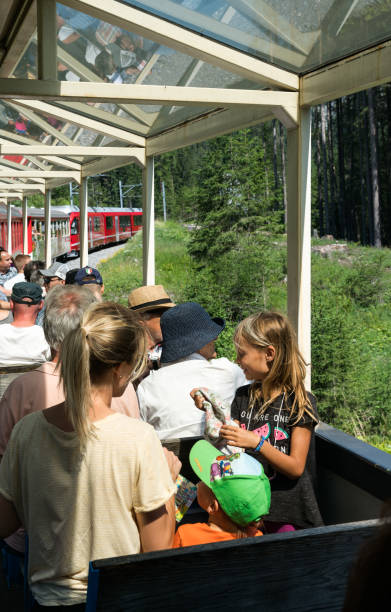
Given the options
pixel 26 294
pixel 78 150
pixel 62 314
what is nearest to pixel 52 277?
pixel 78 150

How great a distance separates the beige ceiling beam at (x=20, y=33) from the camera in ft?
16.4

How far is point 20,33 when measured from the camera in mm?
5340

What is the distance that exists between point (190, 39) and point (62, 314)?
119 inches

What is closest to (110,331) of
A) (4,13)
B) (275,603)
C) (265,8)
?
(275,603)

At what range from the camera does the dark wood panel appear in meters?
1.47

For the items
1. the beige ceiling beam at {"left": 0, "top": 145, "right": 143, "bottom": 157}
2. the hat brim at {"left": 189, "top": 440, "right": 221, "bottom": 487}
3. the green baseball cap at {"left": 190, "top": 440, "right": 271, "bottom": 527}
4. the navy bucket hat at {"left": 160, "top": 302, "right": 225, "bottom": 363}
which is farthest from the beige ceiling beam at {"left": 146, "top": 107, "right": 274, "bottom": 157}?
the green baseball cap at {"left": 190, "top": 440, "right": 271, "bottom": 527}

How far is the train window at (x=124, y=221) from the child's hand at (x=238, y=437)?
1248 inches

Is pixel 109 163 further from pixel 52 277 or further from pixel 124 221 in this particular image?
pixel 124 221

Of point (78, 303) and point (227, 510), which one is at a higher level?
point (78, 303)

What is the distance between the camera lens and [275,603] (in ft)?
5.18

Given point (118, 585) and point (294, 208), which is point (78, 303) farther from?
point (294, 208)

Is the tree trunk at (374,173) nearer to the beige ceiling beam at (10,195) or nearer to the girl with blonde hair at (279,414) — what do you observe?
the beige ceiling beam at (10,195)

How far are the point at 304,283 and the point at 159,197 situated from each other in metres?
58.8

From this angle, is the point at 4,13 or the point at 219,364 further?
the point at 4,13
